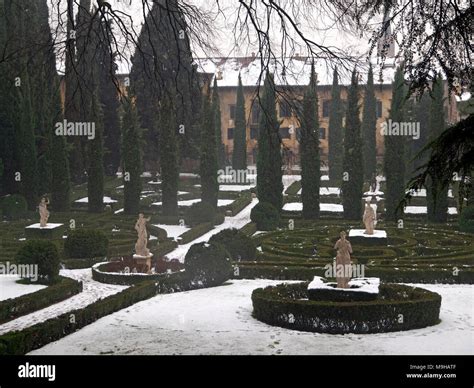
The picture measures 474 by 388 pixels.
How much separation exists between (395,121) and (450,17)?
25.5m

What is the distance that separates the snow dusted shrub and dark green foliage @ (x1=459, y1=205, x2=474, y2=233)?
12.1 m

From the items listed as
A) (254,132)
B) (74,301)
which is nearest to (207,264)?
(74,301)

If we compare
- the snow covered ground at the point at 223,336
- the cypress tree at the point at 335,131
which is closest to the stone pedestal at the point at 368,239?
the snow covered ground at the point at 223,336

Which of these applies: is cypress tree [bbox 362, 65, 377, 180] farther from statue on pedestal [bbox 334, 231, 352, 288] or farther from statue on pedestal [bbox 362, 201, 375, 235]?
statue on pedestal [bbox 334, 231, 352, 288]

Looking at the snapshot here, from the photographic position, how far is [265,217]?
29.7 meters

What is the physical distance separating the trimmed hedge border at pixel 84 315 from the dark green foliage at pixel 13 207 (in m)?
15.5

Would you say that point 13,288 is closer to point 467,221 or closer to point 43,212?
point 43,212

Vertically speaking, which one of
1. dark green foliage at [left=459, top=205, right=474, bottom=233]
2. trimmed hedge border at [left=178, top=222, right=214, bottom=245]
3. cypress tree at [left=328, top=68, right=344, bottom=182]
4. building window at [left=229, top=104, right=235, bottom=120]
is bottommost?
trimmed hedge border at [left=178, top=222, right=214, bottom=245]

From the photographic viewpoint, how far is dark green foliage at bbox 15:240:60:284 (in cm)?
1839

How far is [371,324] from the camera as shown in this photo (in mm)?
13633

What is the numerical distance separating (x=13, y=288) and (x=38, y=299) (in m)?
1.56

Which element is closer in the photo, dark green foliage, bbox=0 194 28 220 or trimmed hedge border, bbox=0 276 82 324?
trimmed hedge border, bbox=0 276 82 324

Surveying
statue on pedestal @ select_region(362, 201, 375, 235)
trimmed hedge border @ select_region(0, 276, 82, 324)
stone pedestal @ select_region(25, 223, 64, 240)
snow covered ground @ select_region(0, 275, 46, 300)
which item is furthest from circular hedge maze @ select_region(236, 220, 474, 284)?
stone pedestal @ select_region(25, 223, 64, 240)
